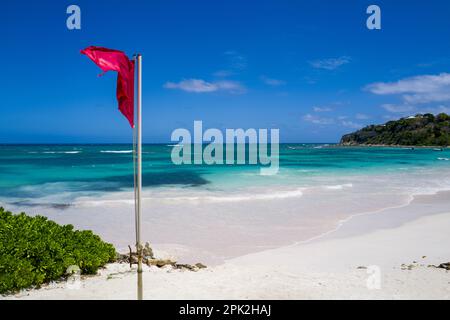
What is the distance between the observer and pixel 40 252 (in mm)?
6758

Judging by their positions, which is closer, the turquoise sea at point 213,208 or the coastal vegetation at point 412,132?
the turquoise sea at point 213,208

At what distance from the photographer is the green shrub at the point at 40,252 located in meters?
6.29

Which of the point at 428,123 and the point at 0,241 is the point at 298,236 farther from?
the point at 428,123

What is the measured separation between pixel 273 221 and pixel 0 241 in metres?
8.91

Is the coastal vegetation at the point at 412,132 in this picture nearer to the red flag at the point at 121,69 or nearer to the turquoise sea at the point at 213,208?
the turquoise sea at the point at 213,208

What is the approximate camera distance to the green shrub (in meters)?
6.29

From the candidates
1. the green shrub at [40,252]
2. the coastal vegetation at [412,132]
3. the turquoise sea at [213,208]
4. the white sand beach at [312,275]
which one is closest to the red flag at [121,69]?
Result: the white sand beach at [312,275]

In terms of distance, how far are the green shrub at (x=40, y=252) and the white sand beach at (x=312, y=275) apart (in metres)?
0.27

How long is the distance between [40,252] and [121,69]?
13.2ft

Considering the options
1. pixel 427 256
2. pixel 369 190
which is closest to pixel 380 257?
pixel 427 256

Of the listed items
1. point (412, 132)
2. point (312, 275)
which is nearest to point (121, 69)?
point (312, 275)

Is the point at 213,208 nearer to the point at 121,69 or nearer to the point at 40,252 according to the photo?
the point at 40,252

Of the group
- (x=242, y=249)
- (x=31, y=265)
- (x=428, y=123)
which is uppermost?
(x=428, y=123)

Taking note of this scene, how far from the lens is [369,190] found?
22.4 metres
